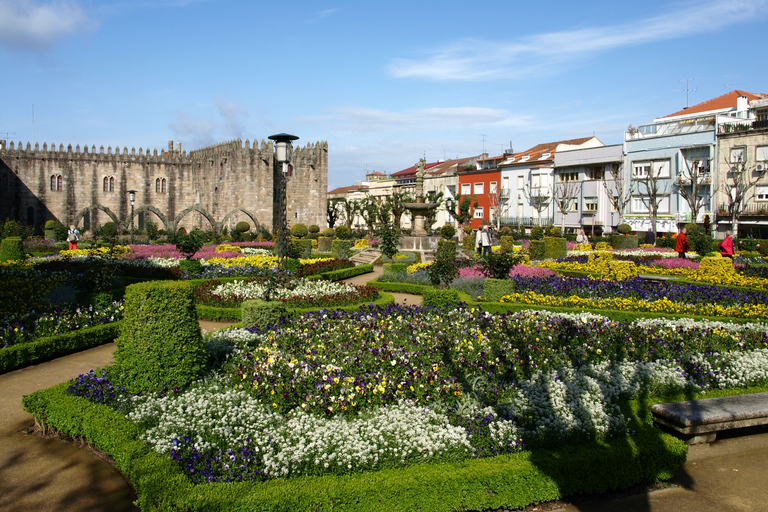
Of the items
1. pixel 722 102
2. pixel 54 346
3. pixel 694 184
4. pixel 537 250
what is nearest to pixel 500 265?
pixel 54 346

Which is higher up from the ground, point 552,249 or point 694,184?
point 694,184

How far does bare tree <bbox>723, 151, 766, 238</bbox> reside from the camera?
32.2 meters

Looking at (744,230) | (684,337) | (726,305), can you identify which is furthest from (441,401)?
(744,230)

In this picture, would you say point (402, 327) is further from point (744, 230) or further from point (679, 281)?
point (744, 230)

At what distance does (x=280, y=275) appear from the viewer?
12.0m

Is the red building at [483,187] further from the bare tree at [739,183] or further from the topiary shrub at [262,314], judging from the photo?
Result: the topiary shrub at [262,314]

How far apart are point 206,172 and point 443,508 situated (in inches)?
1505

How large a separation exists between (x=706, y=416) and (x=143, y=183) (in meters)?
40.7

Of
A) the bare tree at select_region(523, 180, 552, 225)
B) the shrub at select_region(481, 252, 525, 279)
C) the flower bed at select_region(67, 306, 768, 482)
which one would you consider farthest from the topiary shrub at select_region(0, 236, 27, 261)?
the bare tree at select_region(523, 180, 552, 225)

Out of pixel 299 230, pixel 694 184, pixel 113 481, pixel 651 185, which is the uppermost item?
pixel 651 185

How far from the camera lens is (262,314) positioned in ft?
27.8

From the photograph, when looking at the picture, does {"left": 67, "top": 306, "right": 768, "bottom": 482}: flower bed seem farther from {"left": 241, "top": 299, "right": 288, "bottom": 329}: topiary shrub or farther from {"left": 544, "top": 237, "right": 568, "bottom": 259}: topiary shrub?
{"left": 544, "top": 237, "right": 568, "bottom": 259}: topiary shrub

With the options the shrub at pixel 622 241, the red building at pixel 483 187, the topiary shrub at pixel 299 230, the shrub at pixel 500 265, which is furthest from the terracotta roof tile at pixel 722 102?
the shrub at pixel 500 265

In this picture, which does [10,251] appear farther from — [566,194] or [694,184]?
[566,194]
